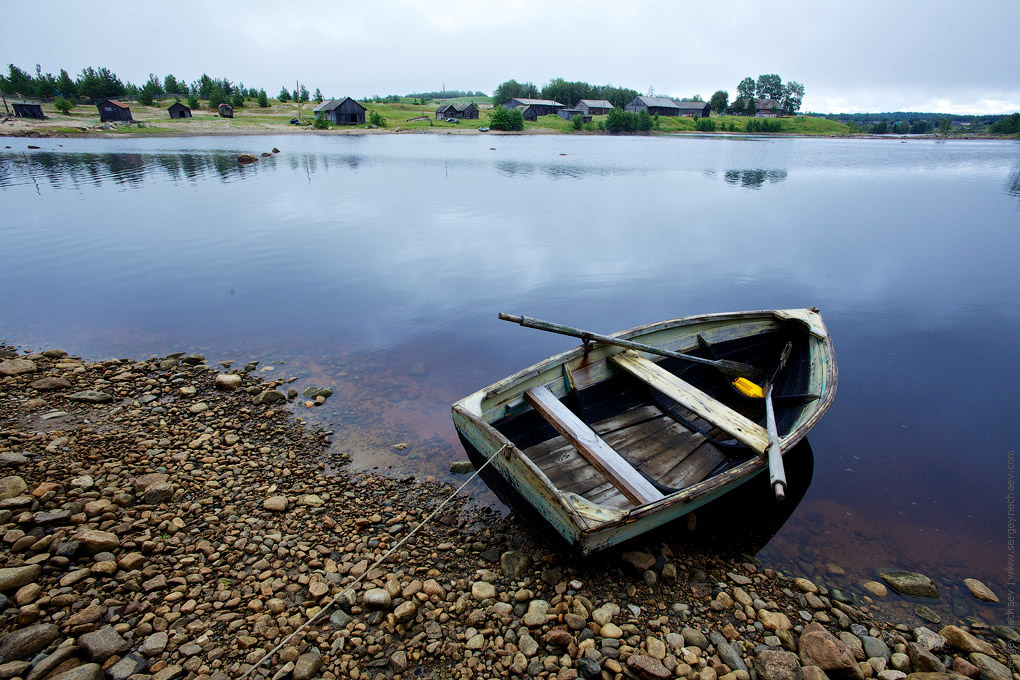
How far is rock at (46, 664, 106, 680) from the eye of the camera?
4.22m

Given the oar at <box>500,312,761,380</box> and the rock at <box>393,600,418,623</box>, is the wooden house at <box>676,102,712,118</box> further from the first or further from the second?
the rock at <box>393,600,418,623</box>

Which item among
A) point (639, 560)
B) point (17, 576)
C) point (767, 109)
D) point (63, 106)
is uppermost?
point (767, 109)

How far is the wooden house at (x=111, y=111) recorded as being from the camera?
7988 centimetres

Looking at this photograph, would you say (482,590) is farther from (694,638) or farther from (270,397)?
(270,397)

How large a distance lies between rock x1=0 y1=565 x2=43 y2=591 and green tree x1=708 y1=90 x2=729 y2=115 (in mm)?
163361

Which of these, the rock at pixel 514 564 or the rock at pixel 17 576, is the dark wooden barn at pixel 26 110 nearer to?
the rock at pixel 17 576

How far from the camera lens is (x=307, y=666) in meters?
4.62

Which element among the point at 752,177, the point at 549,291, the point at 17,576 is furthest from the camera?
the point at 752,177

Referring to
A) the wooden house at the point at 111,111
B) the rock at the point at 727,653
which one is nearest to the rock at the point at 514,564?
the rock at the point at 727,653

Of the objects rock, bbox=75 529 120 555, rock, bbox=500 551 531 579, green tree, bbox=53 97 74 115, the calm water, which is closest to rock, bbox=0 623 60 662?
rock, bbox=75 529 120 555

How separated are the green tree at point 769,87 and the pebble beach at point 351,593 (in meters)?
189

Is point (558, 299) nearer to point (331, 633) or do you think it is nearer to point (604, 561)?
point (604, 561)

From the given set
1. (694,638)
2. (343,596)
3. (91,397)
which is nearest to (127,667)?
(343,596)

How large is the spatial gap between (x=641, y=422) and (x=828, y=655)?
162 inches
